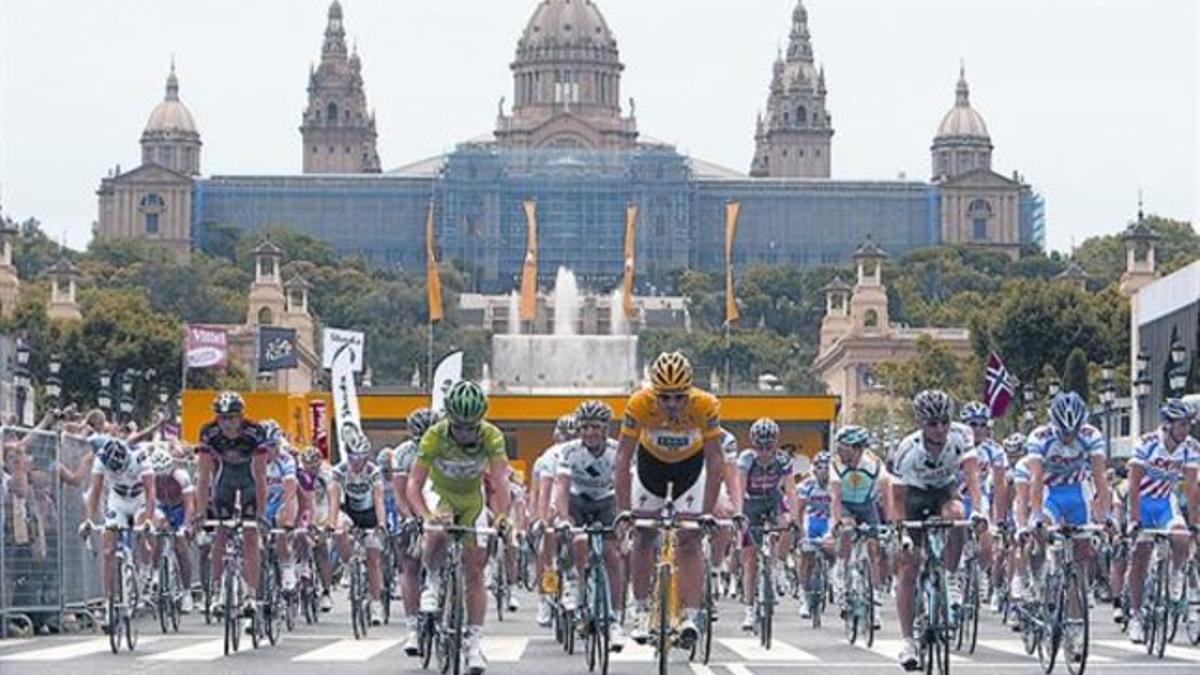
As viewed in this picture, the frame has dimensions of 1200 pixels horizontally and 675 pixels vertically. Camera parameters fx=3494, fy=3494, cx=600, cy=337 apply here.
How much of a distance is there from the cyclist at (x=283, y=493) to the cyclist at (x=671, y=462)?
5.13 metres

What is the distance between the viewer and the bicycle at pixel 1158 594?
89.1 ft

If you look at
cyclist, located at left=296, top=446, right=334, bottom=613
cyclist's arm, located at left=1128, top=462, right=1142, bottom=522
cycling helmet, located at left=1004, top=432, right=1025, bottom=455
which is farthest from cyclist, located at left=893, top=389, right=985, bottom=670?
cycling helmet, located at left=1004, top=432, right=1025, bottom=455

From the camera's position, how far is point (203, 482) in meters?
26.3

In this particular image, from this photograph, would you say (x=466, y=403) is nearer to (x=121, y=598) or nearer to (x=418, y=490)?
(x=418, y=490)

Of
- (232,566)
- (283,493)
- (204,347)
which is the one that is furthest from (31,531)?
(204,347)

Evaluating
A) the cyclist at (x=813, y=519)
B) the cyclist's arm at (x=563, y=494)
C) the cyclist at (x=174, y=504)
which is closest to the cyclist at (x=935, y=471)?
the cyclist's arm at (x=563, y=494)

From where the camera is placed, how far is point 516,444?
286 feet

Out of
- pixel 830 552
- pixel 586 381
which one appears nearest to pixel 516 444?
pixel 830 552

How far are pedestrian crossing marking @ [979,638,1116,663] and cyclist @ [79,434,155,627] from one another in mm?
7163

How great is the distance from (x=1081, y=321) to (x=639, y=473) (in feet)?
390

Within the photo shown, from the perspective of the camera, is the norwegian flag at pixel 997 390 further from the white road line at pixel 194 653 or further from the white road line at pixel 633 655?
the white road line at pixel 194 653

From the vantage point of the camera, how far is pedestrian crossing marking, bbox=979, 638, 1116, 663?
2666 centimetres

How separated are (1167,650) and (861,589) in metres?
2.88

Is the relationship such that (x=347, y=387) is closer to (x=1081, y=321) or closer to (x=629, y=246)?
(x=1081, y=321)
